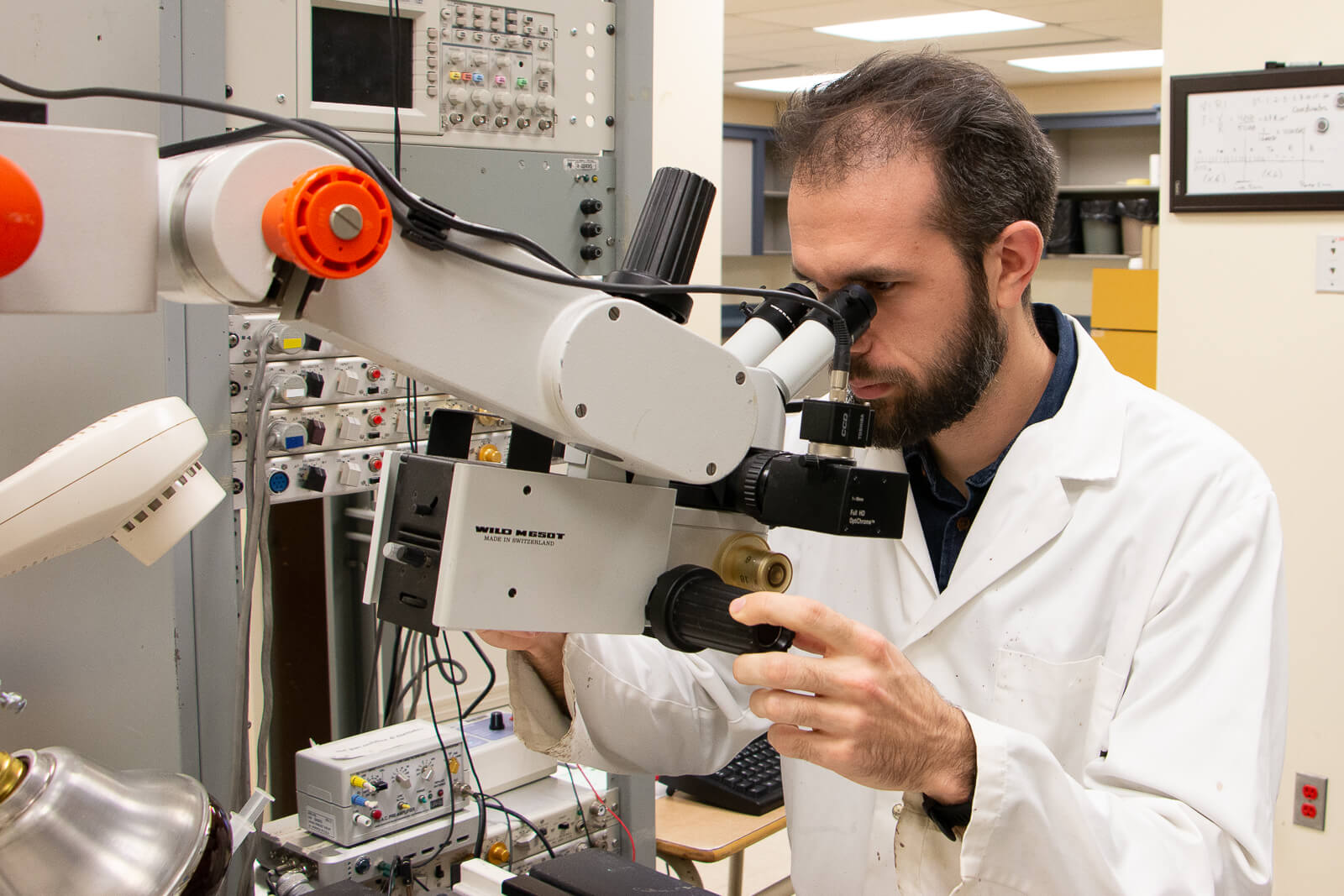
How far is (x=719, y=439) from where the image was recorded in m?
0.81

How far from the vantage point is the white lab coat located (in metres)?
0.98

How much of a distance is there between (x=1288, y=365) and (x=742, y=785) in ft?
5.51

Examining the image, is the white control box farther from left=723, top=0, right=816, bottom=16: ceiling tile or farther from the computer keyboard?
left=723, top=0, right=816, bottom=16: ceiling tile

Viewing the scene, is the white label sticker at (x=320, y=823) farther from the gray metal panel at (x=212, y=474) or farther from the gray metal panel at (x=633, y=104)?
the gray metal panel at (x=633, y=104)

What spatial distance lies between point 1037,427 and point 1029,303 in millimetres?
183

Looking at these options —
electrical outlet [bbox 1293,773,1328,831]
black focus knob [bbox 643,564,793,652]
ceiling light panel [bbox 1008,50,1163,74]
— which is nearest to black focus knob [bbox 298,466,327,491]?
black focus knob [bbox 643,564,793,652]

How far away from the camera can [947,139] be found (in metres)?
1.23

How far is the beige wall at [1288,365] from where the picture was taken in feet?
8.58

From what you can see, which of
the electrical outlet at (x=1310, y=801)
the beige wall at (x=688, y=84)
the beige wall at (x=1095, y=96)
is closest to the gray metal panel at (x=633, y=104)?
the beige wall at (x=688, y=84)

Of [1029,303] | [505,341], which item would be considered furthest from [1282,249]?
[505,341]

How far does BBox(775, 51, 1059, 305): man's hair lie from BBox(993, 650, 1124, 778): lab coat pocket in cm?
43

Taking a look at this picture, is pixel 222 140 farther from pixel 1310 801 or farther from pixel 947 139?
pixel 1310 801

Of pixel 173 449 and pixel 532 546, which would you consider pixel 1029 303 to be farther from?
pixel 173 449

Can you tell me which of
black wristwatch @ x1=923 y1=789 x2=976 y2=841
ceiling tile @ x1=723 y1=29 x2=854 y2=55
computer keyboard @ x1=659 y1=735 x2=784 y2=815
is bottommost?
computer keyboard @ x1=659 y1=735 x2=784 y2=815
